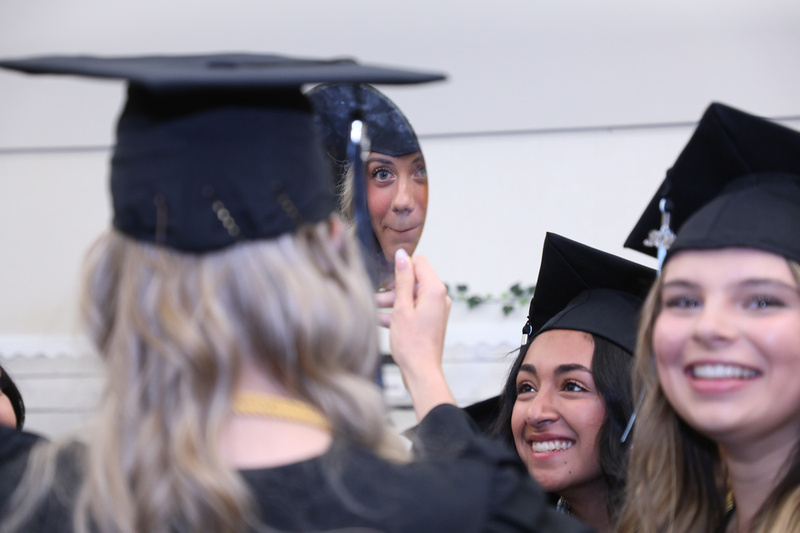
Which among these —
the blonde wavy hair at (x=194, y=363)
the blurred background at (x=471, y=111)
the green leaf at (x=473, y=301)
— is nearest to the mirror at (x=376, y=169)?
the blonde wavy hair at (x=194, y=363)

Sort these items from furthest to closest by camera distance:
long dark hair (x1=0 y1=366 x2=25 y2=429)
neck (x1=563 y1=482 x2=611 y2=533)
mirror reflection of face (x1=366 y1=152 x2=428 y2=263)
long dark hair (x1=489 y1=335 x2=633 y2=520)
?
neck (x1=563 y1=482 x2=611 y2=533) < long dark hair (x1=489 y1=335 x2=633 y2=520) < mirror reflection of face (x1=366 y1=152 x2=428 y2=263) < long dark hair (x1=0 y1=366 x2=25 y2=429)

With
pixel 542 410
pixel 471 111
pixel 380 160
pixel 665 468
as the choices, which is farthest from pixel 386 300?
pixel 471 111

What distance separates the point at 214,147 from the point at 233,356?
0.92ft

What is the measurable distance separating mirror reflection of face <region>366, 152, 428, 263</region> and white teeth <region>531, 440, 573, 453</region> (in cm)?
75

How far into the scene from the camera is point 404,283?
156 cm

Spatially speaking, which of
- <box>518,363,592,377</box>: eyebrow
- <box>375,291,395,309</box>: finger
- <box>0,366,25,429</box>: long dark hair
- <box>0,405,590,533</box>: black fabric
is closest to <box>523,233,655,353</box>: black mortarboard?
<box>518,363,592,377</box>: eyebrow

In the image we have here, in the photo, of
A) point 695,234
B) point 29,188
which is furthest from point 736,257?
point 29,188

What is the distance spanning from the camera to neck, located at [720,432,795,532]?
163 centimetres

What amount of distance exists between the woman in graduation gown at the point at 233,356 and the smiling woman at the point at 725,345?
2.22ft

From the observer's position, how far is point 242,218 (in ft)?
3.27

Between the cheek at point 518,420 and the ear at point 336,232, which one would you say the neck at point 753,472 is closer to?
the cheek at point 518,420

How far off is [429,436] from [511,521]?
1.11 feet

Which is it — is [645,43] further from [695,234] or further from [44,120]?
[44,120]

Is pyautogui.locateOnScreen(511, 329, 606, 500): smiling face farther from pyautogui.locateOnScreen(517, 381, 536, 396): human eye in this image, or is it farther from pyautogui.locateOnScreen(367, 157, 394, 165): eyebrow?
pyautogui.locateOnScreen(367, 157, 394, 165): eyebrow
